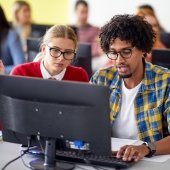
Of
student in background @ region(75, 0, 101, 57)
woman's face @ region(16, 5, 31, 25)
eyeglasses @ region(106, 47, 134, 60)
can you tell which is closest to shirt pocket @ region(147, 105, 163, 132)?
eyeglasses @ region(106, 47, 134, 60)

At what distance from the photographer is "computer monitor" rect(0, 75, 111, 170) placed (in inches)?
65.2

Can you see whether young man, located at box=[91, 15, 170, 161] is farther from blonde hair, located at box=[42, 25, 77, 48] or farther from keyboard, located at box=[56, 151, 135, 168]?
keyboard, located at box=[56, 151, 135, 168]

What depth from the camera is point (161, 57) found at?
304 cm

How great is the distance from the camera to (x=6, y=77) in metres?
1.76

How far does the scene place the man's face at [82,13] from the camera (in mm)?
5746

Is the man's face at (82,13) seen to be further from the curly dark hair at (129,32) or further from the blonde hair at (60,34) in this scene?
the curly dark hair at (129,32)

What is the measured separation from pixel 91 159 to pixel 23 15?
13.4 ft

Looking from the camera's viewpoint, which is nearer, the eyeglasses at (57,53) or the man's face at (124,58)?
the man's face at (124,58)

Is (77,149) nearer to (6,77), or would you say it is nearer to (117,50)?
(6,77)

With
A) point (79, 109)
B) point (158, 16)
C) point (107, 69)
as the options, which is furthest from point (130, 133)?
point (158, 16)

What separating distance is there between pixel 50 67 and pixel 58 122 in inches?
35.0

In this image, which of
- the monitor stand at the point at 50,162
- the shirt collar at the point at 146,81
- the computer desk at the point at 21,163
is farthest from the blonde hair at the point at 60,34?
the monitor stand at the point at 50,162

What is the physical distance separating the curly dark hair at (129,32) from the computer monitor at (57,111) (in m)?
0.61

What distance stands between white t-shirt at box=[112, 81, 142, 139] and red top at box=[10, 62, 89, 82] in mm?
473
